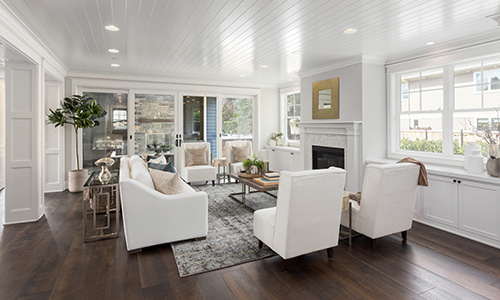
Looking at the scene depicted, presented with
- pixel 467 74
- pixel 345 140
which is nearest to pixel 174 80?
pixel 345 140

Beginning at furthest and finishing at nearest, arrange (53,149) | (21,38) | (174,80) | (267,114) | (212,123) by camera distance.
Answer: (267,114) < (212,123) < (174,80) < (53,149) < (21,38)

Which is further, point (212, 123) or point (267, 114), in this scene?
point (267, 114)

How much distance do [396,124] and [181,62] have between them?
397cm

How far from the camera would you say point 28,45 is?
11.9 feet

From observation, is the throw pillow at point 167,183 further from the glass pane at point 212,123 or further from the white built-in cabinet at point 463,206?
the glass pane at point 212,123

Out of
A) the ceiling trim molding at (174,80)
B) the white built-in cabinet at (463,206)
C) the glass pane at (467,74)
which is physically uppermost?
the ceiling trim molding at (174,80)

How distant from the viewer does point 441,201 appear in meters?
3.68

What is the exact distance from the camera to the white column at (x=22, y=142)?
3.89 metres

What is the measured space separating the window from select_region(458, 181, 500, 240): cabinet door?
14.2 ft

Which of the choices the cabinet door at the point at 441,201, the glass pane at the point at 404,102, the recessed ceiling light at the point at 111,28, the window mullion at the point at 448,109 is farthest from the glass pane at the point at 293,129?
the recessed ceiling light at the point at 111,28

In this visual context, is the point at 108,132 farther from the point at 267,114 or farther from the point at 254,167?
the point at 267,114

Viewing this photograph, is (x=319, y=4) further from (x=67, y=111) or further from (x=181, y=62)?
(x=67, y=111)

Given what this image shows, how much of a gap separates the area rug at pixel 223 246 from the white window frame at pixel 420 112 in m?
1.94

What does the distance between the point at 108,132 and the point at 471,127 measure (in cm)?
677
